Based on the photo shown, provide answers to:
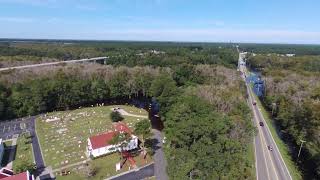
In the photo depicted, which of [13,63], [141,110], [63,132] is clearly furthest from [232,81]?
[13,63]

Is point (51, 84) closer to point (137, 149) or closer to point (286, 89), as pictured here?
point (137, 149)

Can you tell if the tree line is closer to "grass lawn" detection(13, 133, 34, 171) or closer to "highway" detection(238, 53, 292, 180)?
"highway" detection(238, 53, 292, 180)

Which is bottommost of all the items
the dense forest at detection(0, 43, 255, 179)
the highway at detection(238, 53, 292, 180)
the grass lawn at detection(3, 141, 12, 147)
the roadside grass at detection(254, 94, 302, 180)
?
the grass lawn at detection(3, 141, 12, 147)

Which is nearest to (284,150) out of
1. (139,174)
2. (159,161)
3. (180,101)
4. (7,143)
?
(180,101)

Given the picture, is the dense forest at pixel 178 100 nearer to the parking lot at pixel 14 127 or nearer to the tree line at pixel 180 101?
the tree line at pixel 180 101

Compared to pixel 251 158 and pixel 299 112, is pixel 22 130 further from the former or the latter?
pixel 299 112

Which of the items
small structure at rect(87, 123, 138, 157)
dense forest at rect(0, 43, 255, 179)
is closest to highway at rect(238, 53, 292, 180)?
dense forest at rect(0, 43, 255, 179)

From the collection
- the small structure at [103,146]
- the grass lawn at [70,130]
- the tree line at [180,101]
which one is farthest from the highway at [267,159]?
the grass lawn at [70,130]
